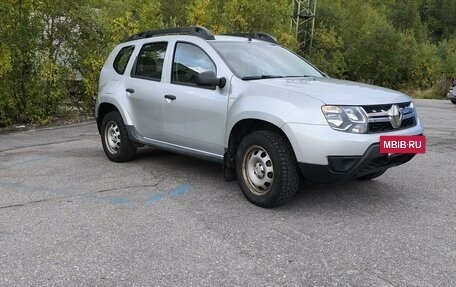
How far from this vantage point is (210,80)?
4816mm

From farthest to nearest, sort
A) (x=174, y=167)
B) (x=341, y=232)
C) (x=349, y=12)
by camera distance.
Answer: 1. (x=349, y=12)
2. (x=174, y=167)
3. (x=341, y=232)

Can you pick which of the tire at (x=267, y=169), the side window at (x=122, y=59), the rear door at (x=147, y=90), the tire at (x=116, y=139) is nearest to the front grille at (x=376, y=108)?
the tire at (x=267, y=169)

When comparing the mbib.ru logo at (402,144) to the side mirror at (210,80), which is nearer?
the mbib.ru logo at (402,144)

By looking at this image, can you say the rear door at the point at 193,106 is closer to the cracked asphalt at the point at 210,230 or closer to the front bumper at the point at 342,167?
the cracked asphalt at the point at 210,230

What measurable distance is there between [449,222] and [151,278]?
276cm

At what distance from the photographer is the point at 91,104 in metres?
12.3

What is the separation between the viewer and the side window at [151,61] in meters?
5.84

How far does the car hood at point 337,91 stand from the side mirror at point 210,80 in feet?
1.19

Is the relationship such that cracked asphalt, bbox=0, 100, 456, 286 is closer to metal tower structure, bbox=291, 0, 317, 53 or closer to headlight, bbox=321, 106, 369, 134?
headlight, bbox=321, 106, 369, 134

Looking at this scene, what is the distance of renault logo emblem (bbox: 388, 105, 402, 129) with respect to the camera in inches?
174

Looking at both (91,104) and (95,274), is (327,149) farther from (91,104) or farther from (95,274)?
(91,104)

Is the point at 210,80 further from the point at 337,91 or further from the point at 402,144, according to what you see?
the point at 402,144

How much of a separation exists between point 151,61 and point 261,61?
1.51 metres

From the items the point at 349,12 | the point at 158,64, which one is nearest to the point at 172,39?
the point at 158,64
